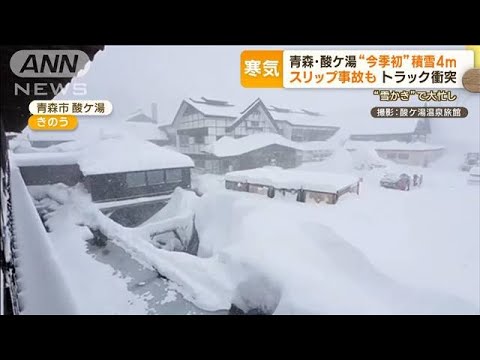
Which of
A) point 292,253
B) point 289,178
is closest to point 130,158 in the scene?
point 289,178

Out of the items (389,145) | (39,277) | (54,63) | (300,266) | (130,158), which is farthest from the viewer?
(130,158)

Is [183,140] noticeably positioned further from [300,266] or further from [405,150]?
[405,150]

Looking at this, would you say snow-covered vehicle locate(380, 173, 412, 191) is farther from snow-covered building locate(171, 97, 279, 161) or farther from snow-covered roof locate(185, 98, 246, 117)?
snow-covered roof locate(185, 98, 246, 117)

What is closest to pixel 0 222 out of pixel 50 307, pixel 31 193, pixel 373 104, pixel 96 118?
pixel 50 307

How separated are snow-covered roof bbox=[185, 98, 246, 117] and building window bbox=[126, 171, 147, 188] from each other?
917 mm

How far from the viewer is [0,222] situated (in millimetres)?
1858

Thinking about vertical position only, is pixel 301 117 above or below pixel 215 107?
below

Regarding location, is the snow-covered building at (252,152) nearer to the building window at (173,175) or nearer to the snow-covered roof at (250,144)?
the snow-covered roof at (250,144)

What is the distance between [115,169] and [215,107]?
47.0 inches

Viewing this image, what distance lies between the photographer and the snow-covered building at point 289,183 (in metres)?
2.65

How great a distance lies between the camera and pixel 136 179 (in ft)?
9.45

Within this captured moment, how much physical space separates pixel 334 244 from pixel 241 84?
1.62 metres

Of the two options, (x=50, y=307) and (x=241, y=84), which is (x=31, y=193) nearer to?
(x=50, y=307)

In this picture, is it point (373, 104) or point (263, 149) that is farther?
point (263, 149)
